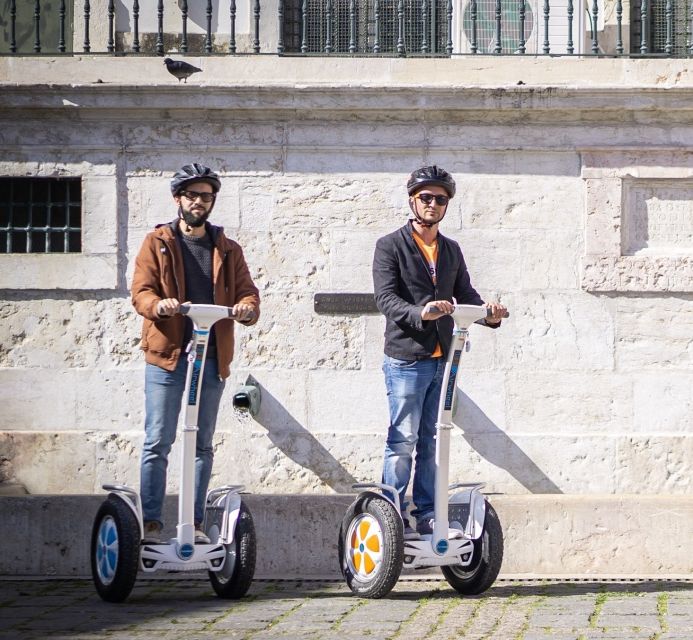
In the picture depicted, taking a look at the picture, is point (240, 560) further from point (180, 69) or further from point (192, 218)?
point (180, 69)

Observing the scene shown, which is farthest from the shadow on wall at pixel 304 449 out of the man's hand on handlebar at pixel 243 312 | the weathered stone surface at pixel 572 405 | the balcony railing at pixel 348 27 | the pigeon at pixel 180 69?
the balcony railing at pixel 348 27

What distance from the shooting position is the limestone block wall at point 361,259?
7957mm

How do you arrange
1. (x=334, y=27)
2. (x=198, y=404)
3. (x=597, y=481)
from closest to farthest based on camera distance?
(x=198, y=404)
(x=597, y=481)
(x=334, y=27)

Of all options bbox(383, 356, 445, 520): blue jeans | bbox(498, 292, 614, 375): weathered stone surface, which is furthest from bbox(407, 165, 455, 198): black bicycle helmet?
bbox(498, 292, 614, 375): weathered stone surface

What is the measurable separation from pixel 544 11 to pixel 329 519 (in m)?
3.10

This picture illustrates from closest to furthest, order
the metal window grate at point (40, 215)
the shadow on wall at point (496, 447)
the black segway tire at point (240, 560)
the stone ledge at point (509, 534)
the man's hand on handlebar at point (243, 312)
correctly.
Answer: the man's hand on handlebar at point (243, 312) < the black segway tire at point (240, 560) < the stone ledge at point (509, 534) < the shadow on wall at point (496, 447) < the metal window grate at point (40, 215)

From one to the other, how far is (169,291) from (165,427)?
0.59 meters

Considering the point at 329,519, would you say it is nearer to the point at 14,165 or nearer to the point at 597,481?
the point at 597,481

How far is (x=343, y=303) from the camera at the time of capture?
8023 mm

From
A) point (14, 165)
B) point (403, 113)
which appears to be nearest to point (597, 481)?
point (403, 113)

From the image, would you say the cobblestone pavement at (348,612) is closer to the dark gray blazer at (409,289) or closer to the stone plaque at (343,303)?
the dark gray blazer at (409,289)

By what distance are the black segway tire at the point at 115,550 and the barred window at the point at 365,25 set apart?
338 cm

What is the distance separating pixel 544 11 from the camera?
27.3 ft

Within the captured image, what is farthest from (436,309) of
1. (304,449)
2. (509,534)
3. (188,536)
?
(304,449)
